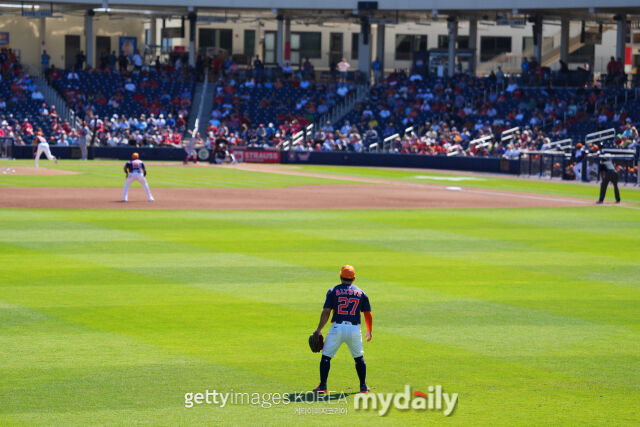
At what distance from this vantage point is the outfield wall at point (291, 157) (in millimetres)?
59938

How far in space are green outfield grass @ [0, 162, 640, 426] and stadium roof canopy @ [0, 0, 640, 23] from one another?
40881mm

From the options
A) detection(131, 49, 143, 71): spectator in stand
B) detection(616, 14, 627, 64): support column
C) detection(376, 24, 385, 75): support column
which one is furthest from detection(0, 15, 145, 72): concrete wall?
detection(616, 14, 627, 64): support column

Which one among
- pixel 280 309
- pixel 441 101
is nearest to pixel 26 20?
pixel 441 101

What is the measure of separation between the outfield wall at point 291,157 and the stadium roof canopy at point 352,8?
→ 38.5 ft

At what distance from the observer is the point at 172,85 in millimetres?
70625

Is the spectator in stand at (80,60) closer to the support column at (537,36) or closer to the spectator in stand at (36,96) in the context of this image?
the spectator in stand at (36,96)

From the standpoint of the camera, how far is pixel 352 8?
6950 centimetres

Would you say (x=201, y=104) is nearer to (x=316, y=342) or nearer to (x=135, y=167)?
(x=135, y=167)

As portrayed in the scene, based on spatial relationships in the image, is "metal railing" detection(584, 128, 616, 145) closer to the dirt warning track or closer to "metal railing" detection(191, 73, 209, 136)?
the dirt warning track

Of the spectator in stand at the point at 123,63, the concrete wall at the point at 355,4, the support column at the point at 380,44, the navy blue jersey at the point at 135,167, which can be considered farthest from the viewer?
the support column at the point at 380,44

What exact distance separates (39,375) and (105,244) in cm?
1161

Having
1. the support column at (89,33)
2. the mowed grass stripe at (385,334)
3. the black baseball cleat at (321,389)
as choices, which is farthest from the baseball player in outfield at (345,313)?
the support column at (89,33)

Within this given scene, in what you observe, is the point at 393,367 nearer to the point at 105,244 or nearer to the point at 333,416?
the point at 333,416

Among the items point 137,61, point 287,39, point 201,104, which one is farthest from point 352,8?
point 137,61
